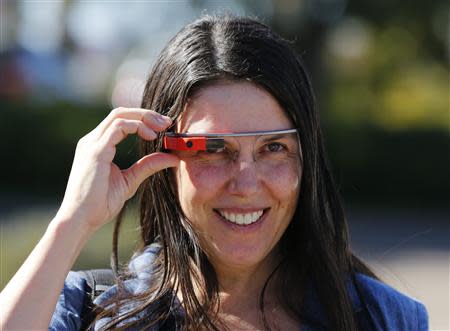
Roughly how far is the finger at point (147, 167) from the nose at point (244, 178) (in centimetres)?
22

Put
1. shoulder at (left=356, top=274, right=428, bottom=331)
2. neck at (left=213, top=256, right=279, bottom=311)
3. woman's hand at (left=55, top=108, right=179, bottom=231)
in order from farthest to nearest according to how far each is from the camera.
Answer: neck at (left=213, top=256, right=279, bottom=311) < shoulder at (left=356, top=274, right=428, bottom=331) < woman's hand at (left=55, top=108, right=179, bottom=231)

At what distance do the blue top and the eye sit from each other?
20.3 inches

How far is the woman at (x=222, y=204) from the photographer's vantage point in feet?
7.61

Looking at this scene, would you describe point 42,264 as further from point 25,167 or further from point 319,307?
point 25,167

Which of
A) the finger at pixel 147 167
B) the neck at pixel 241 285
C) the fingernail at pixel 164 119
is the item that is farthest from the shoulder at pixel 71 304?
the fingernail at pixel 164 119

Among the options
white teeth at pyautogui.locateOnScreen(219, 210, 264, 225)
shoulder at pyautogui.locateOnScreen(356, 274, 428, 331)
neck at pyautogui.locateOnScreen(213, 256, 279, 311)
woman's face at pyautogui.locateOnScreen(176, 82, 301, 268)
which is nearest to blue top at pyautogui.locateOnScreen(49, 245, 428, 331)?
shoulder at pyautogui.locateOnScreen(356, 274, 428, 331)

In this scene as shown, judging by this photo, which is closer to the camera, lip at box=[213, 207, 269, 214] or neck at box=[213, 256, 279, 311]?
lip at box=[213, 207, 269, 214]

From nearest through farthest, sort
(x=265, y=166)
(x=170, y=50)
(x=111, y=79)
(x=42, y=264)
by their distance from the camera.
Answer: (x=42, y=264)
(x=265, y=166)
(x=170, y=50)
(x=111, y=79)

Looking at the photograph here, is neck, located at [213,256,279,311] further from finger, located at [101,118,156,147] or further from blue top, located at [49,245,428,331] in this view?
finger, located at [101,118,156,147]

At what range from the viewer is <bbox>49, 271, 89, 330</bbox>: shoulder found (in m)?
2.30

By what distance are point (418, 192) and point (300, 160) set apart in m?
10.8

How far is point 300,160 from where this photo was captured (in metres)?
2.45

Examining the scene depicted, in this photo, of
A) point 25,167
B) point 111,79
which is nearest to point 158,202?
point 25,167

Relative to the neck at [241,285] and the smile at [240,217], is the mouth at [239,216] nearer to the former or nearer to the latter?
the smile at [240,217]
